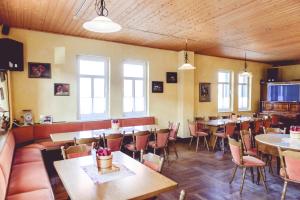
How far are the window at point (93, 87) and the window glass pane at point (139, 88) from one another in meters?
1.01

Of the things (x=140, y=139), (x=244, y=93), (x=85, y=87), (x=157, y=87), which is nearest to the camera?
(x=140, y=139)

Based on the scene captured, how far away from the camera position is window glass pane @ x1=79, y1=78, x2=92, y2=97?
586 centimetres

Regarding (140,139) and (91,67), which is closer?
(140,139)

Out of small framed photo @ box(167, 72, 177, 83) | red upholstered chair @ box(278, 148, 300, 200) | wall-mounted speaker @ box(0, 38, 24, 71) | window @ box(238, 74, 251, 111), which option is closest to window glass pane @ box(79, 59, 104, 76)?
wall-mounted speaker @ box(0, 38, 24, 71)

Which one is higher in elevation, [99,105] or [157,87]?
[157,87]

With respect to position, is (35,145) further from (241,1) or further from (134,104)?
(241,1)

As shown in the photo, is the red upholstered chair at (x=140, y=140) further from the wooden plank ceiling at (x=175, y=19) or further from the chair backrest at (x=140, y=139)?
the wooden plank ceiling at (x=175, y=19)

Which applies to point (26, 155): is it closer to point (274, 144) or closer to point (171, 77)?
point (274, 144)

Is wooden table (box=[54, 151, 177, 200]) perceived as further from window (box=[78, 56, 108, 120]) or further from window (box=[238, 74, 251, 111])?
window (box=[238, 74, 251, 111])

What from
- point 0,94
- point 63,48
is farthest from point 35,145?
point 63,48

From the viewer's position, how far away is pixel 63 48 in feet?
17.7

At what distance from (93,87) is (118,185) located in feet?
14.7

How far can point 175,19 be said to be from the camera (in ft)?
13.9

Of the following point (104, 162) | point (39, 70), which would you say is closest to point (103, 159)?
point (104, 162)
